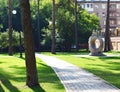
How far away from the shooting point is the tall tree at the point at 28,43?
16.0 m

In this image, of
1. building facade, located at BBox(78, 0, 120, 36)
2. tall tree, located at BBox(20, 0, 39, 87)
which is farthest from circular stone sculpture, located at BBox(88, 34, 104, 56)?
building facade, located at BBox(78, 0, 120, 36)

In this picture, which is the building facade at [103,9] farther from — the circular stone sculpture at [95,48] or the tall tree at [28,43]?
the tall tree at [28,43]

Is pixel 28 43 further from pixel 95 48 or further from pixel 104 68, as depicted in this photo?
pixel 95 48

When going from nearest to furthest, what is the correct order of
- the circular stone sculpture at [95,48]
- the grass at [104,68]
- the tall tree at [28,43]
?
the tall tree at [28,43] → the grass at [104,68] → the circular stone sculpture at [95,48]

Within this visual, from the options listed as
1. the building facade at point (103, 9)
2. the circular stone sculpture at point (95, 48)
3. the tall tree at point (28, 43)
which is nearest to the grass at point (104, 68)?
the tall tree at point (28, 43)

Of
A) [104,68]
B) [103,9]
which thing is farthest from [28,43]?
[103,9]

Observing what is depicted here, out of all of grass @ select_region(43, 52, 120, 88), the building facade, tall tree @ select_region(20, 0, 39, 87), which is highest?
the building facade

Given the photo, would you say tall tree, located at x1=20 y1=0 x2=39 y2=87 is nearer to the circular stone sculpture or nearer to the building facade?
the circular stone sculpture

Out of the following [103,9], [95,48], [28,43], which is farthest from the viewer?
[103,9]

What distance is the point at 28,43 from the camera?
53.3 ft

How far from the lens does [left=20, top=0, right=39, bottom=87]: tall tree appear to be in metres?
16.0

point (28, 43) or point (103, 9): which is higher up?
point (103, 9)

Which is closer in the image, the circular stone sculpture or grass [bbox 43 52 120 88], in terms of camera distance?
grass [bbox 43 52 120 88]

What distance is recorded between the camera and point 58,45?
68.4 meters
